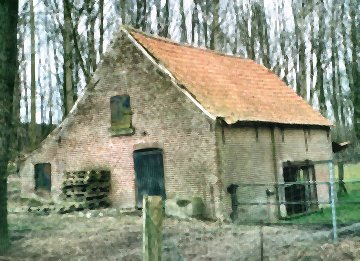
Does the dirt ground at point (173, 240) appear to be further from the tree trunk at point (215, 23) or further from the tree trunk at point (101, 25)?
the tree trunk at point (215, 23)

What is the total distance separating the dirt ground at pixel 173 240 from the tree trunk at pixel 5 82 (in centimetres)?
99

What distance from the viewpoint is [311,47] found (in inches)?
1247

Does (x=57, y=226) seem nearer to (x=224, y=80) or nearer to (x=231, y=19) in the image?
(x=224, y=80)

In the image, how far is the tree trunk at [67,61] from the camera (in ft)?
76.2

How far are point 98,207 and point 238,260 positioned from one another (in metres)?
9.38

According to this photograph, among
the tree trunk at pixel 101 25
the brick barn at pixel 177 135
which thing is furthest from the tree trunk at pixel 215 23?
the brick barn at pixel 177 135

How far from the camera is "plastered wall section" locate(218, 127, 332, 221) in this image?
1620cm

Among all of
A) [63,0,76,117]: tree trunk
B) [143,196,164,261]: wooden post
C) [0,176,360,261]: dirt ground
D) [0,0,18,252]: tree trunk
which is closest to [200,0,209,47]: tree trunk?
[63,0,76,117]: tree trunk

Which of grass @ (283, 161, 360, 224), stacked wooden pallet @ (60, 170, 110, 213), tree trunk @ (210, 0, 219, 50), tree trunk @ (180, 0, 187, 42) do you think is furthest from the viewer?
tree trunk @ (180, 0, 187, 42)

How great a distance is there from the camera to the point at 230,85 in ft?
62.7

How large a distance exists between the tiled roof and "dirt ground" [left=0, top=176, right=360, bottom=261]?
4.01 m

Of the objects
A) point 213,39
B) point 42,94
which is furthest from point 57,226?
point 42,94

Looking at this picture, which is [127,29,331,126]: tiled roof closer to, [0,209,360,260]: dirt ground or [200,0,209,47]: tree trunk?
[0,209,360,260]: dirt ground

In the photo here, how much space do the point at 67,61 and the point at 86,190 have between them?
8275 mm
